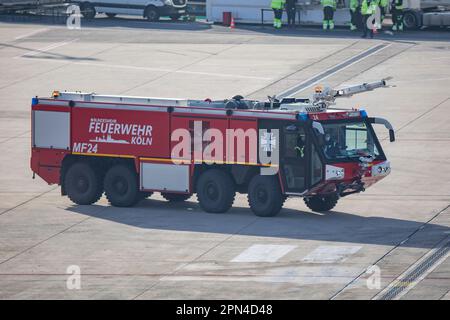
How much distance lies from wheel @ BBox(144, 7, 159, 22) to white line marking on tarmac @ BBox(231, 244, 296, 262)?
34032mm

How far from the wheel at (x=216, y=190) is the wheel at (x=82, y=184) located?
8.69 ft

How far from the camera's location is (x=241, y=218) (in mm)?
28312

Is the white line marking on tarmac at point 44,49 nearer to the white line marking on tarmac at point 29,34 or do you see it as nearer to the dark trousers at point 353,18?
the white line marking on tarmac at point 29,34

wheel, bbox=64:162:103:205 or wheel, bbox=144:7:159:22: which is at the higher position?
wheel, bbox=144:7:159:22

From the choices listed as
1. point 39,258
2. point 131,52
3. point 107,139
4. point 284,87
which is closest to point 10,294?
point 39,258

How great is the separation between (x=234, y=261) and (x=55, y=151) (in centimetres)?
761

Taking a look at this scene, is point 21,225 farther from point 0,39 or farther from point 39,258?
point 0,39

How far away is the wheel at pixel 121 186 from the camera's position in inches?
1170

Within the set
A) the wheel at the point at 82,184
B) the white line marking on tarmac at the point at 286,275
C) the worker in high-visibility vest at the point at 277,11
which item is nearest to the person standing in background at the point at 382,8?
the worker in high-visibility vest at the point at 277,11

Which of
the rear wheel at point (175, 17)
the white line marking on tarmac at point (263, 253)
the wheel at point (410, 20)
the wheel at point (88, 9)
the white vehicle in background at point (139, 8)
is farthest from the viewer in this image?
the wheel at point (88, 9)

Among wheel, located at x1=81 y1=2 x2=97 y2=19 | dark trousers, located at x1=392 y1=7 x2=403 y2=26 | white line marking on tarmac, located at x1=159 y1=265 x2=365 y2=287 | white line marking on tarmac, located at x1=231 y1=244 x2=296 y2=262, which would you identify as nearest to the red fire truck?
white line marking on tarmac, located at x1=231 y1=244 x2=296 y2=262

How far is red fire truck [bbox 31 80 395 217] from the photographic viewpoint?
27844mm

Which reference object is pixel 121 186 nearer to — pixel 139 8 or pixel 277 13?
pixel 277 13

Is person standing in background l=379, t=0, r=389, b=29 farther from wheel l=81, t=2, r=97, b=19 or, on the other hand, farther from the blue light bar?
the blue light bar
